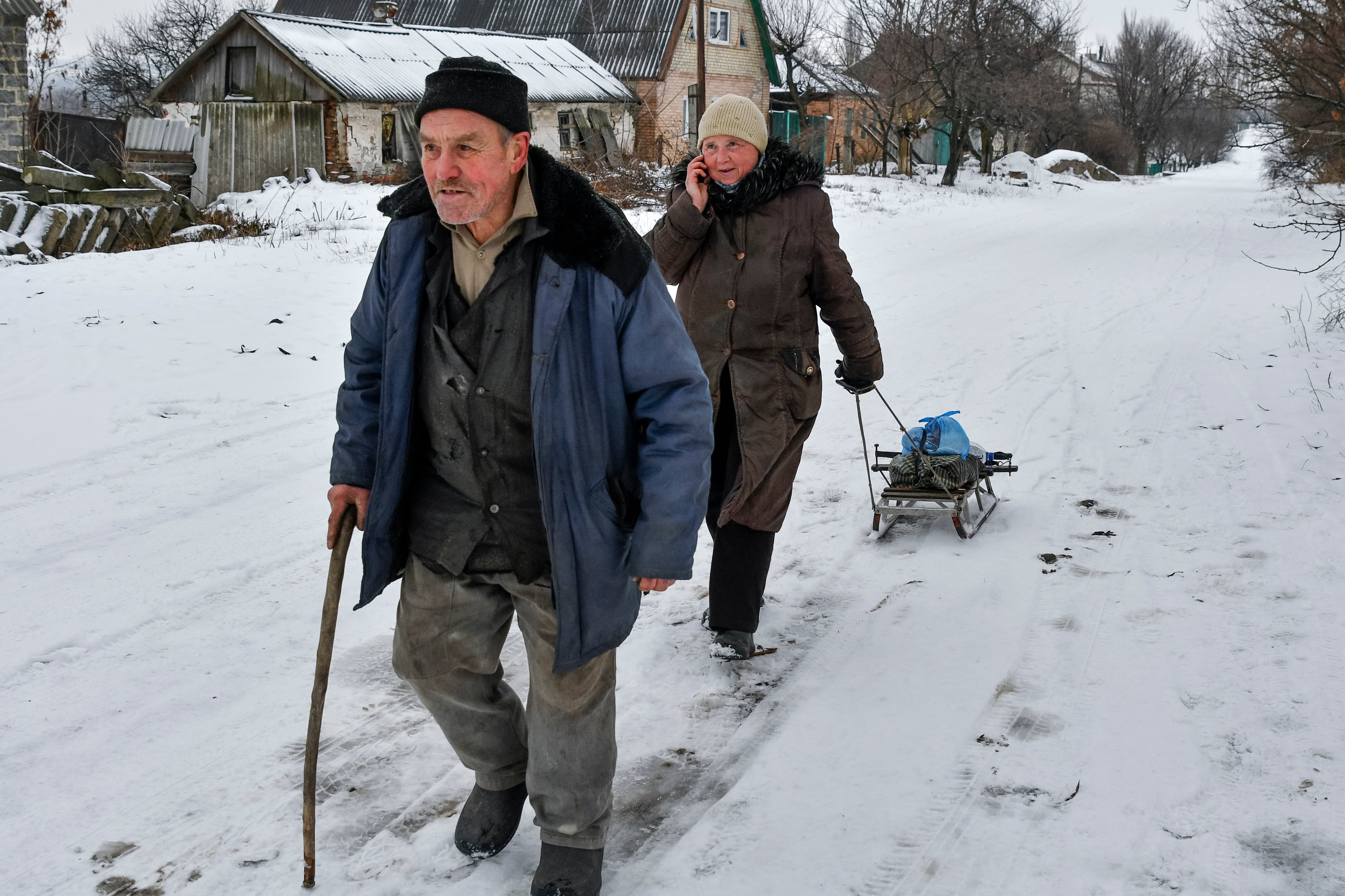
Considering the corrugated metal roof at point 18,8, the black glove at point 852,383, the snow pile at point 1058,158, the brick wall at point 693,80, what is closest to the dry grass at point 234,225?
the corrugated metal roof at point 18,8

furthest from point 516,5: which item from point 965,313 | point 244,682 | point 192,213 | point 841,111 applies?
point 244,682

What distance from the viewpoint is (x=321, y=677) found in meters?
2.79

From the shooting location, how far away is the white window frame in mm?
36156

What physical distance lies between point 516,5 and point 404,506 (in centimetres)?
3642

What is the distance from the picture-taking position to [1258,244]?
61.2 feet

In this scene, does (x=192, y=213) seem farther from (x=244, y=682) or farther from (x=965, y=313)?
(x=244, y=682)

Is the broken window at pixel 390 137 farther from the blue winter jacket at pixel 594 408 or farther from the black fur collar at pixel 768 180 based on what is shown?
the blue winter jacket at pixel 594 408

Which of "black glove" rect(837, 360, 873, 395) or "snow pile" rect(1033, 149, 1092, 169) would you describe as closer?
"black glove" rect(837, 360, 873, 395)

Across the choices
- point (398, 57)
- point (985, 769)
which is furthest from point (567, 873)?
point (398, 57)

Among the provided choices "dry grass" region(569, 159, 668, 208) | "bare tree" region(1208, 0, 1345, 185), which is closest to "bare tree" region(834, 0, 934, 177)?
"dry grass" region(569, 159, 668, 208)

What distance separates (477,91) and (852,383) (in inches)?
93.7

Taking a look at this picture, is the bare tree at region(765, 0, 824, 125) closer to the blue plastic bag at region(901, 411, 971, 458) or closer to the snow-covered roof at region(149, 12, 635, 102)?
the snow-covered roof at region(149, 12, 635, 102)

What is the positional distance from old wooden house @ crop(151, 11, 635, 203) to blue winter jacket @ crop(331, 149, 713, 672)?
18.0 m

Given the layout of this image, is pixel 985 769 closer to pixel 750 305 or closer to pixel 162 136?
pixel 750 305
